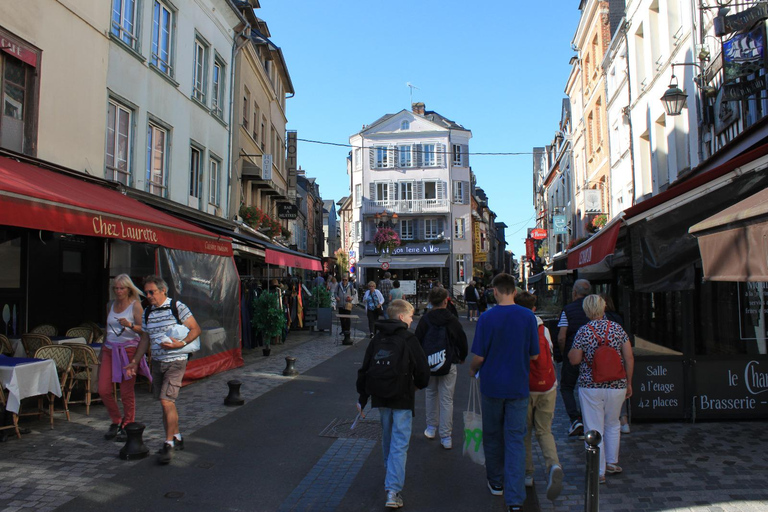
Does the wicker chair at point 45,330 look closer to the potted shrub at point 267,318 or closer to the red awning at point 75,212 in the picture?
the red awning at point 75,212

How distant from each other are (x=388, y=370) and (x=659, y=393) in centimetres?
396

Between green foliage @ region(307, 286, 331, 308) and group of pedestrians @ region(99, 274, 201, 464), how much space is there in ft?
38.9

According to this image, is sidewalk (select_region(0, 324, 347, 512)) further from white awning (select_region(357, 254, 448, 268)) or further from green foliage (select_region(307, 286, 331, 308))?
white awning (select_region(357, 254, 448, 268))

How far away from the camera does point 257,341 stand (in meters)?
14.1

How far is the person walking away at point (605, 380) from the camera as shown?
15.6ft

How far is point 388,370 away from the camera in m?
4.36

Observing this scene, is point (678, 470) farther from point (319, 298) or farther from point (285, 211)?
point (285, 211)

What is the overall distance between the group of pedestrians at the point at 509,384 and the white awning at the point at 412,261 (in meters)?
34.4

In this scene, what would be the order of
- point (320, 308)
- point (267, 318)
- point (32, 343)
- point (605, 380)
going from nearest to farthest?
point (605, 380), point (32, 343), point (267, 318), point (320, 308)

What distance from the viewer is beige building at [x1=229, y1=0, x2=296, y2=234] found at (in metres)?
18.7

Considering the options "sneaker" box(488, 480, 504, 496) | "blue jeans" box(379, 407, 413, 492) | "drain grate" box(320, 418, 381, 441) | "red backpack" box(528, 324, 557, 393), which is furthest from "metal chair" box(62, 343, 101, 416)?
"red backpack" box(528, 324, 557, 393)

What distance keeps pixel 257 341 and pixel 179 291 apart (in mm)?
4946

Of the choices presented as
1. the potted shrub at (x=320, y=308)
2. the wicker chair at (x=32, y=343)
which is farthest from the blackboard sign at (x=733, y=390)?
the potted shrub at (x=320, y=308)

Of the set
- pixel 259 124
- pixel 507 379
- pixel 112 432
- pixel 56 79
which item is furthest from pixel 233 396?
pixel 259 124
